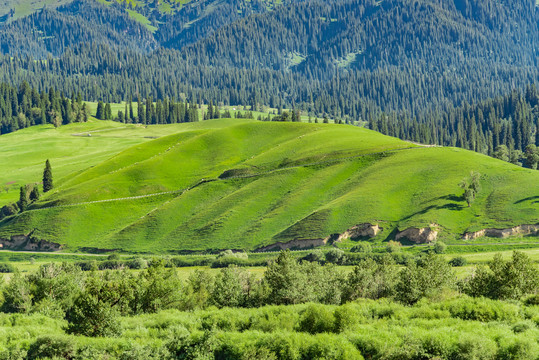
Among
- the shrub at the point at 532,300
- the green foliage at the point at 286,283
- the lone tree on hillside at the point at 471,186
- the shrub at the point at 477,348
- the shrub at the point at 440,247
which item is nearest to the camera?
the shrub at the point at 477,348

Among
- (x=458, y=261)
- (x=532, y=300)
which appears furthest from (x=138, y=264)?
(x=532, y=300)

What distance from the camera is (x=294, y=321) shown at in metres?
63.1

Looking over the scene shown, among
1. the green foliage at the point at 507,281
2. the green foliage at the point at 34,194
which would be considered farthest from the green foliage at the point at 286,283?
the green foliage at the point at 34,194

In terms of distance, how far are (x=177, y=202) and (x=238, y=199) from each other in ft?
62.5

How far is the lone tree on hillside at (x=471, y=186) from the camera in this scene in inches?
5349

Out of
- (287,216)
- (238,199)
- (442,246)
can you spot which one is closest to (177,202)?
(238,199)

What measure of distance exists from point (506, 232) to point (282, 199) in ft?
188

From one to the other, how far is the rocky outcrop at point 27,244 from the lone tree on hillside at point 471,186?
101m

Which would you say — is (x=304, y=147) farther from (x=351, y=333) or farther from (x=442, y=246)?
(x=351, y=333)

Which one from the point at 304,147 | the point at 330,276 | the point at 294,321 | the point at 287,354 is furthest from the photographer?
the point at 304,147

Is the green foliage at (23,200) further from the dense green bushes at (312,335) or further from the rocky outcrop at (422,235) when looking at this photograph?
the dense green bushes at (312,335)

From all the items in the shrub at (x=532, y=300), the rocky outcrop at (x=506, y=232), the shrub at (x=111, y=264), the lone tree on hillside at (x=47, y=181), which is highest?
the lone tree on hillside at (x=47, y=181)

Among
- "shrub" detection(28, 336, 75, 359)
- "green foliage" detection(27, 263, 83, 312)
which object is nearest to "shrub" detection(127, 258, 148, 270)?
"green foliage" detection(27, 263, 83, 312)

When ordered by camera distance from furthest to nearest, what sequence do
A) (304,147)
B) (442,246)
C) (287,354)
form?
1. (304,147)
2. (442,246)
3. (287,354)
